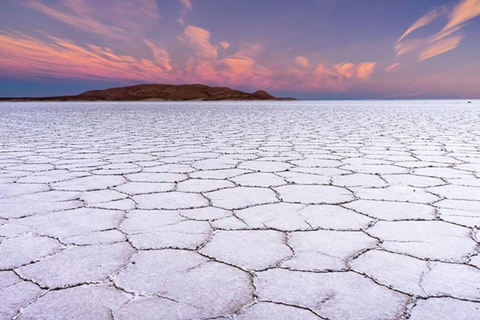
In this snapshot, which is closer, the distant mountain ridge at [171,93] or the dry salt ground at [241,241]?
the dry salt ground at [241,241]

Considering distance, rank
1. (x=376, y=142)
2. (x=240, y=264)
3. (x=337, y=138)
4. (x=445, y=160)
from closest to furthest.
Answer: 1. (x=240, y=264)
2. (x=445, y=160)
3. (x=376, y=142)
4. (x=337, y=138)

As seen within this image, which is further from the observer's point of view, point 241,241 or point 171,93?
point 171,93

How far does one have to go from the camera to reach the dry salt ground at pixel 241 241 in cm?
90

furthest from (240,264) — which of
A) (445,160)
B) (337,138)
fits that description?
(337,138)

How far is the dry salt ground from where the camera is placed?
90 cm

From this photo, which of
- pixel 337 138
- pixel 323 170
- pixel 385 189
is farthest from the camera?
pixel 337 138

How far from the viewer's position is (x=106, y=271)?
41.6 inches

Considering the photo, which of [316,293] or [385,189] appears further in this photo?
[385,189]

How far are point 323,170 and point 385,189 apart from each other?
1.77ft

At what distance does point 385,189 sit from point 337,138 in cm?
238

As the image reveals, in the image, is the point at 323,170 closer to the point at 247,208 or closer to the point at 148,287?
the point at 247,208

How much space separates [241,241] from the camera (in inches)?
49.9

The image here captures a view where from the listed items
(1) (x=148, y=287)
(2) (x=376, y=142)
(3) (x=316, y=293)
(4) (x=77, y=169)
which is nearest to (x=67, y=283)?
(1) (x=148, y=287)

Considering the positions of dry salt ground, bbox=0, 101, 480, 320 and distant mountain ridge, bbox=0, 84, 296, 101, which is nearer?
dry salt ground, bbox=0, 101, 480, 320
